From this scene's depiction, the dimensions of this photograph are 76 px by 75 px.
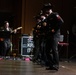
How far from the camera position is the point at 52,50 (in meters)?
9.95

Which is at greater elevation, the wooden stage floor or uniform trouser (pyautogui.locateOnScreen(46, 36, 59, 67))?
uniform trouser (pyautogui.locateOnScreen(46, 36, 59, 67))

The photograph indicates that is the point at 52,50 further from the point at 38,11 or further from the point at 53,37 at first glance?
the point at 38,11

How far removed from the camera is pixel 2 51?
16266 millimetres

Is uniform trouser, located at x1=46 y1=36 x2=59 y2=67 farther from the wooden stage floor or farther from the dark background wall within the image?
the dark background wall

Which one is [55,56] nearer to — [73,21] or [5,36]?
[5,36]

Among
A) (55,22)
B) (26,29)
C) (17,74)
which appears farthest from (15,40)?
(17,74)

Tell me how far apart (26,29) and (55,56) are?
9.79 meters

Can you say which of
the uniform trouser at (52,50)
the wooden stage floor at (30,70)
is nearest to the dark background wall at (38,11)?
the wooden stage floor at (30,70)

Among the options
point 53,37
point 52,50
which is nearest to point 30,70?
point 52,50

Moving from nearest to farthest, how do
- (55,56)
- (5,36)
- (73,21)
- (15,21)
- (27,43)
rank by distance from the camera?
(55,56)
(5,36)
(27,43)
(73,21)
(15,21)

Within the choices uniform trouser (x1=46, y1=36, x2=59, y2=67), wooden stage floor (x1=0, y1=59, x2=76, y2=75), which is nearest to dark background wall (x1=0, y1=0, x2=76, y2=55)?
wooden stage floor (x1=0, y1=59, x2=76, y2=75)

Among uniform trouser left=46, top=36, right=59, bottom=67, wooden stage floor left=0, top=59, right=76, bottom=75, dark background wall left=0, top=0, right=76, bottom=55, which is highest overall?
dark background wall left=0, top=0, right=76, bottom=55

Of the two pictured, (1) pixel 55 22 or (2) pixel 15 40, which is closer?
(1) pixel 55 22

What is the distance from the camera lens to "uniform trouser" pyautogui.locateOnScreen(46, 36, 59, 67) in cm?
991
